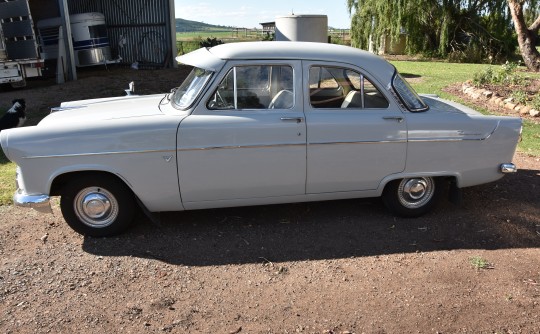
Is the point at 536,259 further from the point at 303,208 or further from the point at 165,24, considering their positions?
the point at 165,24

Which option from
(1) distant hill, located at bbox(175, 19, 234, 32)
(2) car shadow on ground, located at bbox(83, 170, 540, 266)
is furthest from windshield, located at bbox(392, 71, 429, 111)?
(1) distant hill, located at bbox(175, 19, 234, 32)

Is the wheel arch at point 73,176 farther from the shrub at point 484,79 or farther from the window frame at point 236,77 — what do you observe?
the shrub at point 484,79

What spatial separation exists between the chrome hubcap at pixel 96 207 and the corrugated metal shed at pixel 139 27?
14507mm

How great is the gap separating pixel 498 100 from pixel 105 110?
8.32 m

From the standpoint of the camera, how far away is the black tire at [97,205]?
4230mm

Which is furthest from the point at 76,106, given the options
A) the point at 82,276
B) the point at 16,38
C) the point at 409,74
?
the point at 409,74

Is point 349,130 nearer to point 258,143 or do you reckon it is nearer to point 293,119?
point 293,119

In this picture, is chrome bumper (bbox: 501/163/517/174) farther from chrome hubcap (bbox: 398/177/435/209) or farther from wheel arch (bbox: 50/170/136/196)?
wheel arch (bbox: 50/170/136/196)

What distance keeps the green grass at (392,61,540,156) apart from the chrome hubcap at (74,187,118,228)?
585 cm

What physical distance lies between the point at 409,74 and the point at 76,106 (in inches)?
520

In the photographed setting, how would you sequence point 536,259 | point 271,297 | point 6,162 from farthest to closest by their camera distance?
point 6,162 → point 536,259 → point 271,297

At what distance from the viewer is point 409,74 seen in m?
16.2

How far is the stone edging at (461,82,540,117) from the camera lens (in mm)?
9180

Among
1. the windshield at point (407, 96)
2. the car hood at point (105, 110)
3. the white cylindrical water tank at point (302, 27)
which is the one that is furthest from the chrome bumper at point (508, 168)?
the white cylindrical water tank at point (302, 27)
